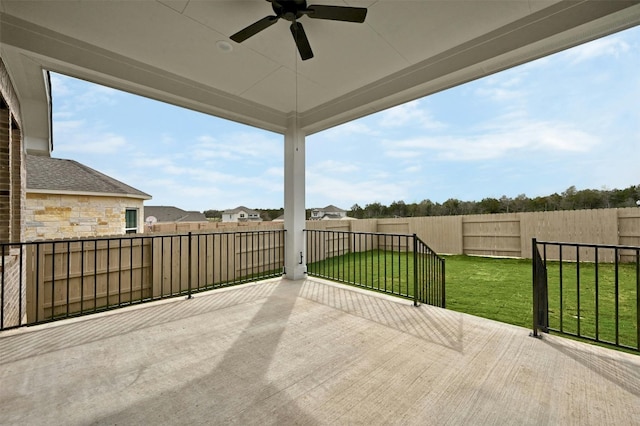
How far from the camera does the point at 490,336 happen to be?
233cm

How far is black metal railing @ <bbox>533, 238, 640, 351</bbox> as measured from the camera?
200 cm

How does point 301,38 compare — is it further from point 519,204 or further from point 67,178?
point 519,204

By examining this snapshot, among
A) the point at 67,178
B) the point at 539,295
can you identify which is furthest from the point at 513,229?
the point at 67,178

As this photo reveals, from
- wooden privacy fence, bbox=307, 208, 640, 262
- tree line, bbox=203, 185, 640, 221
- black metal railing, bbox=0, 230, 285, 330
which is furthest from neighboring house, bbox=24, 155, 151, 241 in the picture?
wooden privacy fence, bbox=307, 208, 640, 262

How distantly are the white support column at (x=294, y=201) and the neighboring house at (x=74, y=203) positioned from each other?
21.0 ft

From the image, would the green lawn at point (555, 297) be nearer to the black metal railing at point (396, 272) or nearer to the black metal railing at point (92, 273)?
the black metal railing at point (396, 272)

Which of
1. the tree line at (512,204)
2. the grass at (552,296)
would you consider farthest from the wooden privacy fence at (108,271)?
the grass at (552,296)

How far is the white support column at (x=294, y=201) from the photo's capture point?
4.67m

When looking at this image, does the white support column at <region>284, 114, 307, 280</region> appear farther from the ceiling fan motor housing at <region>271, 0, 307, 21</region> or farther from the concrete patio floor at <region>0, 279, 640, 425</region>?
the ceiling fan motor housing at <region>271, 0, 307, 21</region>

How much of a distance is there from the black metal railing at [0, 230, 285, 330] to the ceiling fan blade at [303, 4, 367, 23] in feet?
9.48

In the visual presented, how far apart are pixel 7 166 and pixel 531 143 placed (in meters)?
13.1

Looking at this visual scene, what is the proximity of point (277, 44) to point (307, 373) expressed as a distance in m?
3.12

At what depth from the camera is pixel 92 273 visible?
13.1 ft

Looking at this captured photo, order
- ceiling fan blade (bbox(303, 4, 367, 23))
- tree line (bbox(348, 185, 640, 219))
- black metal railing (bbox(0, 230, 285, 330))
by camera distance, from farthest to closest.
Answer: tree line (bbox(348, 185, 640, 219)), black metal railing (bbox(0, 230, 285, 330)), ceiling fan blade (bbox(303, 4, 367, 23))
